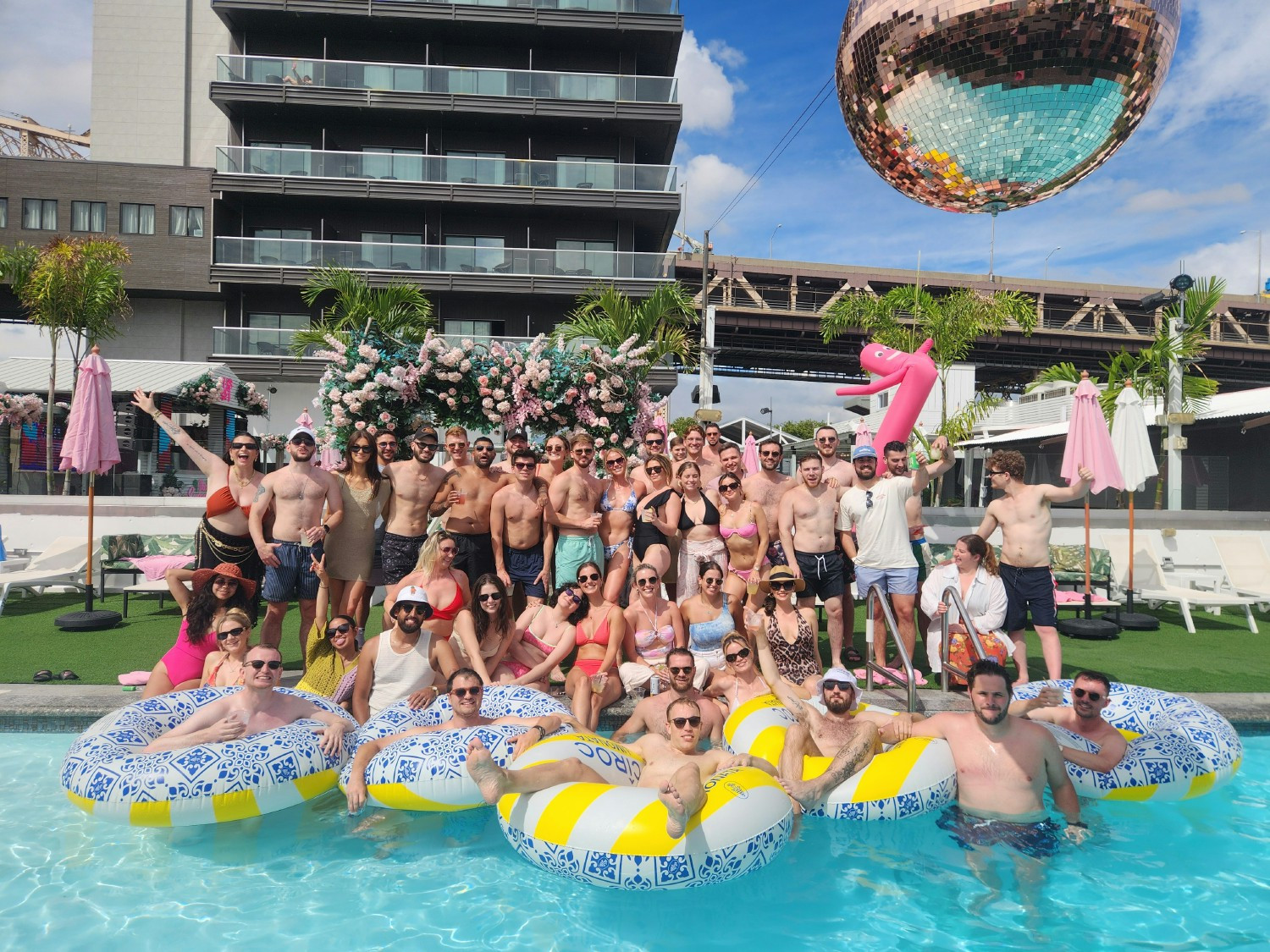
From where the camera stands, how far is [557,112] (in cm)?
2527

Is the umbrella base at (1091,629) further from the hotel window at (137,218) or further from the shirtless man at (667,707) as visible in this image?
the hotel window at (137,218)

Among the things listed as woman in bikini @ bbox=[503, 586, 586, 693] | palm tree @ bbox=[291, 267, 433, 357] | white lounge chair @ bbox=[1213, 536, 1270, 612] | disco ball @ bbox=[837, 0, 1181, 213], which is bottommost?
woman in bikini @ bbox=[503, 586, 586, 693]

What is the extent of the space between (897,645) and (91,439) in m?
8.28

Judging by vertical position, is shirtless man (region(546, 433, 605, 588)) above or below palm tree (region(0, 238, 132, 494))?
below

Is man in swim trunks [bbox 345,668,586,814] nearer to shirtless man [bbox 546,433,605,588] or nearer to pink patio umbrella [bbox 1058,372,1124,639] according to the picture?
shirtless man [bbox 546,433,605,588]

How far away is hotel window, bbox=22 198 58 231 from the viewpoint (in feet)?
90.9

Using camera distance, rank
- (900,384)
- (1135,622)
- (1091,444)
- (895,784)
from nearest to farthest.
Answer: (895,784) < (900,384) < (1091,444) < (1135,622)

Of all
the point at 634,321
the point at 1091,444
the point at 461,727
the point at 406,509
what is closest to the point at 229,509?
the point at 406,509

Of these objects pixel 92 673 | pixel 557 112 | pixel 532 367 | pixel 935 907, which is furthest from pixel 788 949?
pixel 557 112

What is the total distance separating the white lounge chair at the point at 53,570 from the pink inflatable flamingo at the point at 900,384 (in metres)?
9.25

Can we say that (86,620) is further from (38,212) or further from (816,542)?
(38,212)

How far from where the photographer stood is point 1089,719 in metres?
4.99

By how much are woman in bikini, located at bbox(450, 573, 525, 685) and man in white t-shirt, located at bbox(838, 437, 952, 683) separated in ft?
→ 9.79

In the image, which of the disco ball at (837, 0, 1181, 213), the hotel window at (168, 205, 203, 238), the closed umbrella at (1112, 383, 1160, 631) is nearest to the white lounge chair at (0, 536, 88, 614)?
the disco ball at (837, 0, 1181, 213)
